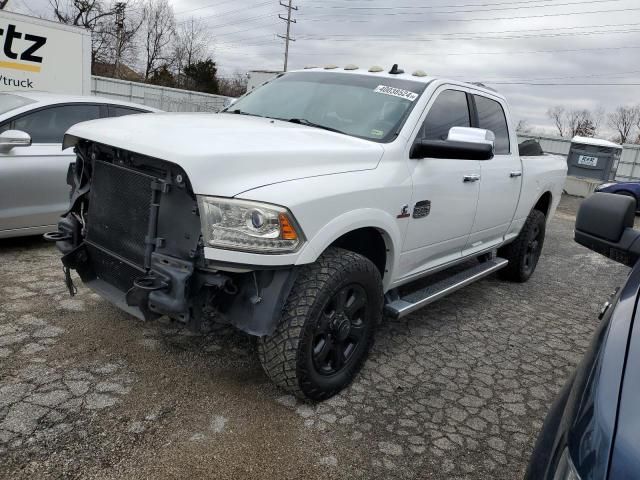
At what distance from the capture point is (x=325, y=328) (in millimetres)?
2850

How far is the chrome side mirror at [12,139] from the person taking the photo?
4.55 meters

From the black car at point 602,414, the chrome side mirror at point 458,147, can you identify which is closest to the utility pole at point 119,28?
the chrome side mirror at point 458,147

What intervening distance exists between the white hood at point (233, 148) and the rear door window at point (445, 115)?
25.7 inches

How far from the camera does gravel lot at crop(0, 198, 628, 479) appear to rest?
2.44m

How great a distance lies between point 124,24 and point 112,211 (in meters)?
50.5

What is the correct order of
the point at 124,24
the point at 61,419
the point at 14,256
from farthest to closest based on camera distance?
the point at 124,24
the point at 14,256
the point at 61,419

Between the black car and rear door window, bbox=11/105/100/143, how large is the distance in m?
5.00

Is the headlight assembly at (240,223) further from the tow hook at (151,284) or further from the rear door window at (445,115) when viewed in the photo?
the rear door window at (445,115)

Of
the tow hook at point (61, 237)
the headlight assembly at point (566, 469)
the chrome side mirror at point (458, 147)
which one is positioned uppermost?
the chrome side mirror at point (458, 147)

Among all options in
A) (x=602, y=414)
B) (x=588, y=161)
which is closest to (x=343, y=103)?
(x=602, y=414)

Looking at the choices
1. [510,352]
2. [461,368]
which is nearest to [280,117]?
[461,368]

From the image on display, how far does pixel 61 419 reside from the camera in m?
2.59

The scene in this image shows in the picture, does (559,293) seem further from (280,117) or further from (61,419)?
(61,419)

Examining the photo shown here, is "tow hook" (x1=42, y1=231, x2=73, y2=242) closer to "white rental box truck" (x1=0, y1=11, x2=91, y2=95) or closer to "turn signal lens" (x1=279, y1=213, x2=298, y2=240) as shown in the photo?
"turn signal lens" (x1=279, y1=213, x2=298, y2=240)
